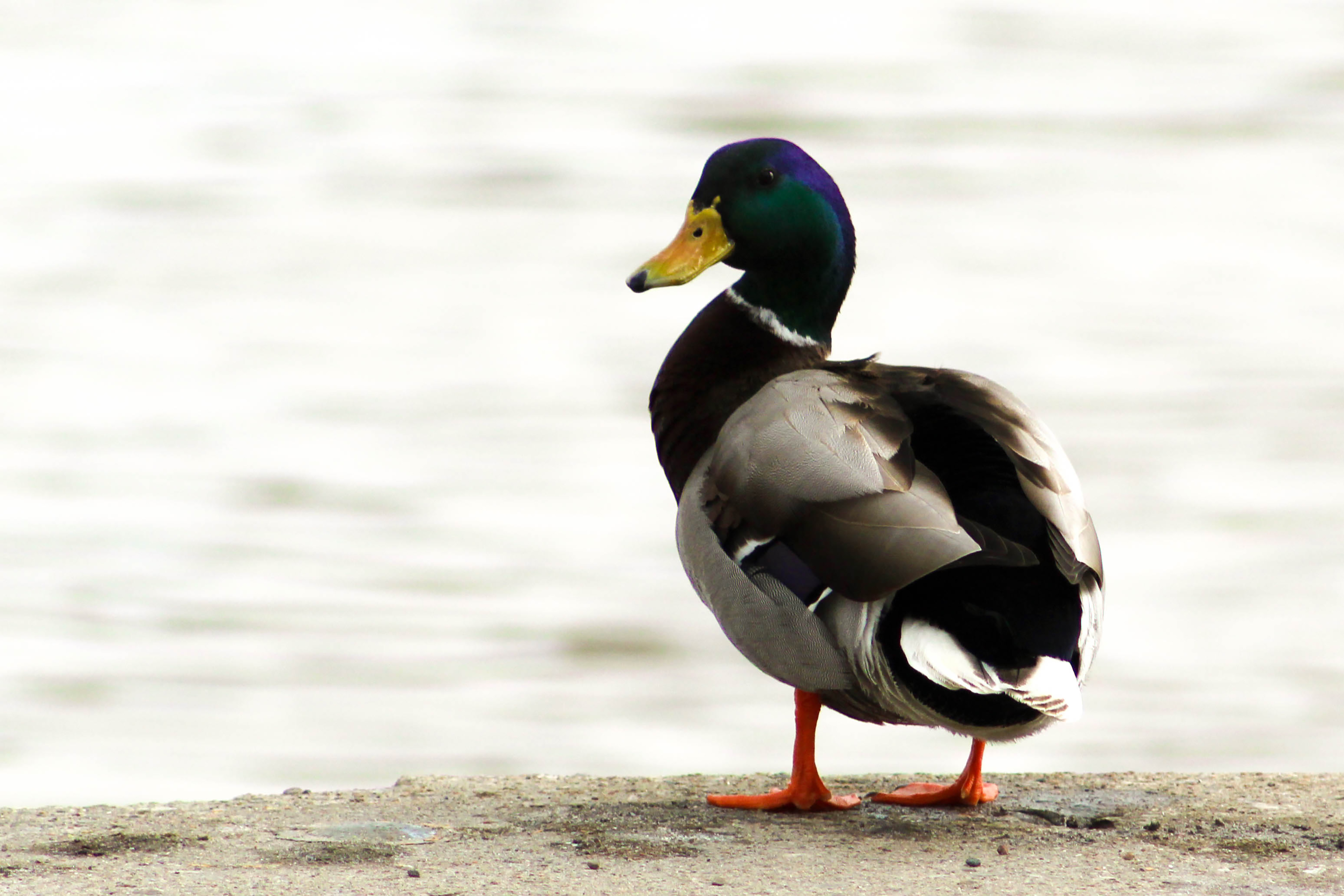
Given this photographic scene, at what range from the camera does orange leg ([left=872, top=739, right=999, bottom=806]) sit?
132 inches

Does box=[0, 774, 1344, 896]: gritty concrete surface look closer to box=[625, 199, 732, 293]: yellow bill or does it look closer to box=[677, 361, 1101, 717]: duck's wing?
box=[677, 361, 1101, 717]: duck's wing

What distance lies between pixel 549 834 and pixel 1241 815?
123cm

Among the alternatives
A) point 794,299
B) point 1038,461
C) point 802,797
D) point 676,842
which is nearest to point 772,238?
point 794,299

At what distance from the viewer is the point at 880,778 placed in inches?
145

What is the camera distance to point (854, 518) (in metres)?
3.00

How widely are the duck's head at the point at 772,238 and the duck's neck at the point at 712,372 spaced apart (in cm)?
3

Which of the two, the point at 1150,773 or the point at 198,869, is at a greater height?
the point at 1150,773

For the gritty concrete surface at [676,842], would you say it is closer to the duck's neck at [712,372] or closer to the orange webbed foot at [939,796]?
the orange webbed foot at [939,796]

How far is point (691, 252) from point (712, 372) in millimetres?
292

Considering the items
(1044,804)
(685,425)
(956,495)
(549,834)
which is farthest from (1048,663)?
(685,425)

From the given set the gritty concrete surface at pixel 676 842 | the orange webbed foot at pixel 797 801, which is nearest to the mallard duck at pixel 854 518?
the orange webbed foot at pixel 797 801

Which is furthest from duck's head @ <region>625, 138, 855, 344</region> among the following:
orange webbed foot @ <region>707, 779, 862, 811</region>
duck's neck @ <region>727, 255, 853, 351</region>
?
orange webbed foot @ <region>707, 779, 862, 811</region>

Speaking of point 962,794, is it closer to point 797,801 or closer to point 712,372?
point 797,801

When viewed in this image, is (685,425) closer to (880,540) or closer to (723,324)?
(723,324)
